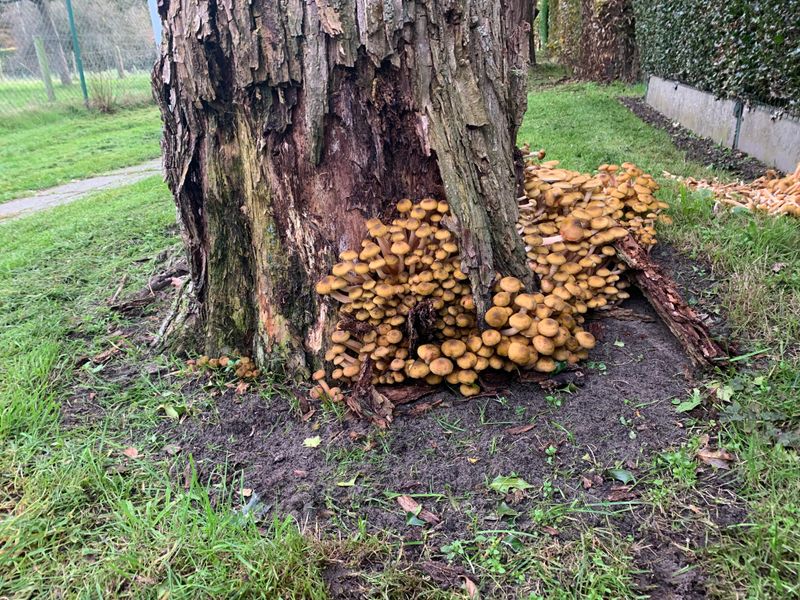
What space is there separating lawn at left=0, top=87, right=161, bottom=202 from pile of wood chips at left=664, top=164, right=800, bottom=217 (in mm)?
9699

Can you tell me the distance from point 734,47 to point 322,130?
22.0 feet

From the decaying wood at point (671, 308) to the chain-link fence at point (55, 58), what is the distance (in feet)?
51.5

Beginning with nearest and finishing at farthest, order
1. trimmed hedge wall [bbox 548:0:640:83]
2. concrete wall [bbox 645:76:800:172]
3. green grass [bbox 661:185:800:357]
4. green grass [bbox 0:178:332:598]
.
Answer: green grass [bbox 0:178:332:598], green grass [bbox 661:185:800:357], concrete wall [bbox 645:76:800:172], trimmed hedge wall [bbox 548:0:640:83]

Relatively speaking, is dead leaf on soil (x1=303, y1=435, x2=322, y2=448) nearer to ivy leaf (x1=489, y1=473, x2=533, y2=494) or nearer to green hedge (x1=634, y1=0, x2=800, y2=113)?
ivy leaf (x1=489, y1=473, x2=533, y2=494)

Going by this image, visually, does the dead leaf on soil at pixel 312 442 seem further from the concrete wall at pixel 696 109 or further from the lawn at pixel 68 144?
the lawn at pixel 68 144

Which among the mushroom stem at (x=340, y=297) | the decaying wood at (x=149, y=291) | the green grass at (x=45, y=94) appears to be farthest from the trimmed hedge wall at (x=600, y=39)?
the green grass at (x=45, y=94)

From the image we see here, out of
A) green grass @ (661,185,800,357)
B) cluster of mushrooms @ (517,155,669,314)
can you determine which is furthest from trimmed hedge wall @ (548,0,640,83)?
cluster of mushrooms @ (517,155,669,314)

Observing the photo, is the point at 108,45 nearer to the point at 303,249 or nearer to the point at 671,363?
the point at 303,249

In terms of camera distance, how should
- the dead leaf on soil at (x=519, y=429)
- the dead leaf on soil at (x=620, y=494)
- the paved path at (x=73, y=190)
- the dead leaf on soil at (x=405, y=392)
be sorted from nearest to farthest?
the dead leaf on soil at (x=620, y=494) < the dead leaf on soil at (x=519, y=429) < the dead leaf on soil at (x=405, y=392) < the paved path at (x=73, y=190)

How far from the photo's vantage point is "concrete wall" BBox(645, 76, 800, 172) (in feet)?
18.7

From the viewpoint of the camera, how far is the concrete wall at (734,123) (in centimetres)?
570

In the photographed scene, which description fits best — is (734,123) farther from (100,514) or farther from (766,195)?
(100,514)

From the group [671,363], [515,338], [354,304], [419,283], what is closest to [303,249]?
[354,304]

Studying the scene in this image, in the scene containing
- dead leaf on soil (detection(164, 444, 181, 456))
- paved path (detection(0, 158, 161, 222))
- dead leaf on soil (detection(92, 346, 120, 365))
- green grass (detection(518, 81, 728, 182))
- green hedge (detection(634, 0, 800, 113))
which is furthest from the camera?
paved path (detection(0, 158, 161, 222))
